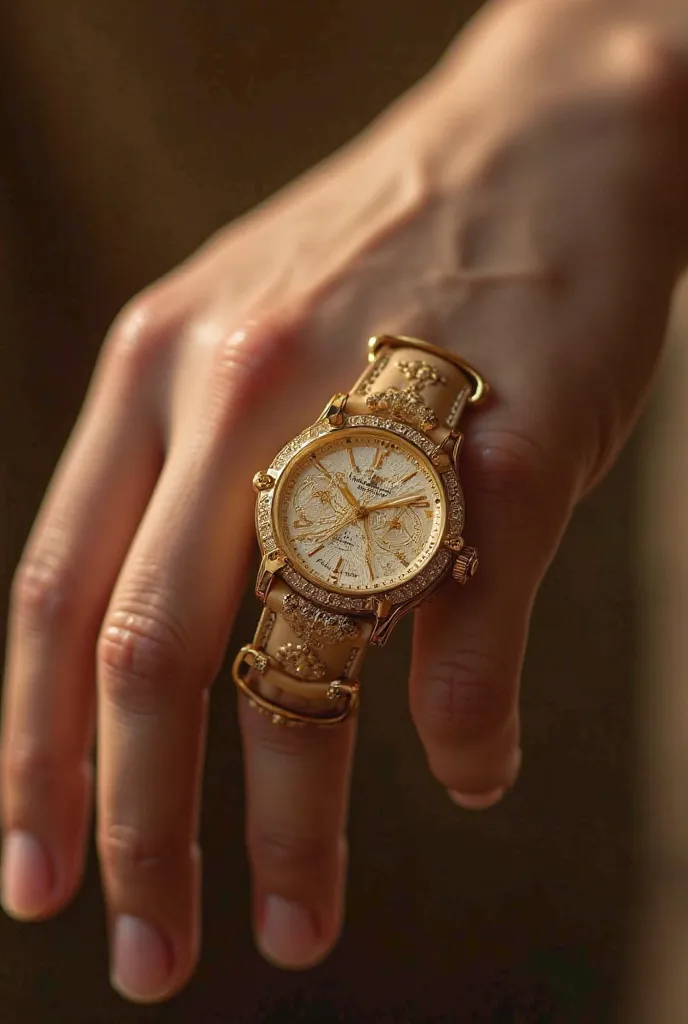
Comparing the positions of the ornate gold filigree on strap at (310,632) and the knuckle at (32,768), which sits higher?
the ornate gold filigree on strap at (310,632)

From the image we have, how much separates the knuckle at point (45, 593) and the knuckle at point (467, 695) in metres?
0.60

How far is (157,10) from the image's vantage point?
92.4 inches

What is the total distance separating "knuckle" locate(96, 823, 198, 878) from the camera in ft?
4.62

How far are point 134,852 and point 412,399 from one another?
2.43 feet

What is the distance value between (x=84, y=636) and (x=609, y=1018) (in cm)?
124

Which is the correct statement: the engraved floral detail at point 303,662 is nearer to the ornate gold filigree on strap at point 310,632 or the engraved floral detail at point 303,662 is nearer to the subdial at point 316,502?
the ornate gold filigree on strap at point 310,632

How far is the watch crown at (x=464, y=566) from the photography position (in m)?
1.28

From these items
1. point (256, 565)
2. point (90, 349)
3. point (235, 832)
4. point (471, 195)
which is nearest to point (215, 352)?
point (256, 565)

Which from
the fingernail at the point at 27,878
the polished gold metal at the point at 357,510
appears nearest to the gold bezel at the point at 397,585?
the polished gold metal at the point at 357,510

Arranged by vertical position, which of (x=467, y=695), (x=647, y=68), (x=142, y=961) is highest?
(x=647, y=68)

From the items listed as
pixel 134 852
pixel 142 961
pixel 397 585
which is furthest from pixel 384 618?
pixel 142 961

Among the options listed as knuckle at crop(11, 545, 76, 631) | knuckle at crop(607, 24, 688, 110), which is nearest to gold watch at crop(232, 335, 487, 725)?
knuckle at crop(11, 545, 76, 631)

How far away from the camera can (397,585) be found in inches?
51.1

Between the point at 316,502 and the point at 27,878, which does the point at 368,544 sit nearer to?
the point at 316,502
